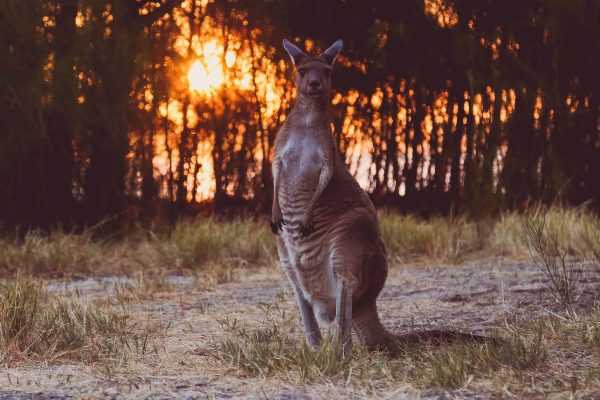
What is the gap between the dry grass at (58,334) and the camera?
3.81 m

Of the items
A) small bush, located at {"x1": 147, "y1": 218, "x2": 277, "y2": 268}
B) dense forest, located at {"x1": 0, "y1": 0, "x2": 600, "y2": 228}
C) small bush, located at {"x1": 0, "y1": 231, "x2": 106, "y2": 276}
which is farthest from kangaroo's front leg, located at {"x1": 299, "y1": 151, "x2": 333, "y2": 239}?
dense forest, located at {"x1": 0, "y1": 0, "x2": 600, "y2": 228}

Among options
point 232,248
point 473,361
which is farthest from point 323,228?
point 232,248

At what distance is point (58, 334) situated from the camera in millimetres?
3975

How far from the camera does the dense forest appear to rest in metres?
8.62

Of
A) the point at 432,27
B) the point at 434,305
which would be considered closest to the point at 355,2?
the point at 432,27

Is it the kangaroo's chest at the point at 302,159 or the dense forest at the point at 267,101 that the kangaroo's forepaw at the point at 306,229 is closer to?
the kangaroo's chest at the point at 302,159

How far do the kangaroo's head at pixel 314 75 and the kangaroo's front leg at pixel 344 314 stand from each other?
2.59 feet

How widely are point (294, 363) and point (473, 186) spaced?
214 inches

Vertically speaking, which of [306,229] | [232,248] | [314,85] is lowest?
[232,248]

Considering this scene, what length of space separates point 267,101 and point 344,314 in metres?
5.86

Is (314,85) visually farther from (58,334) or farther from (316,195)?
(58,334)

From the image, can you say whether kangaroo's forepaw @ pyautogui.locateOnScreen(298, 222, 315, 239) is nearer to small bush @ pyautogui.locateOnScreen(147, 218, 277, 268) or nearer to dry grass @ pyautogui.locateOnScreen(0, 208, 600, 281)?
dry grass @ pyautogui.locateOnScreen(0, 208, 600, 281)

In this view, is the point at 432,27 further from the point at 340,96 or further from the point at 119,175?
the point at 119,175

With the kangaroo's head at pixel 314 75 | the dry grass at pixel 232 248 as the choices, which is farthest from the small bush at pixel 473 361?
the dry grass at pixel 232 248
